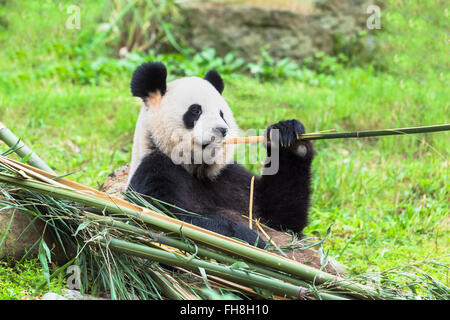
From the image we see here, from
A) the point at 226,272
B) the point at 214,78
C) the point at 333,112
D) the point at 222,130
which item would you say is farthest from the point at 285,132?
the point at 333,112

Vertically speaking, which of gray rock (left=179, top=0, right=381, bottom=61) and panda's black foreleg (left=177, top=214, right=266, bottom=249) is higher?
gray rock (left=179, top=0, right=381, bottom=61)

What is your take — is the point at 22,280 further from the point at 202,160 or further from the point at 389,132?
the point at 389,132

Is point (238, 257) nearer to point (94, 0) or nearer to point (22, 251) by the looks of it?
point (22, 251)

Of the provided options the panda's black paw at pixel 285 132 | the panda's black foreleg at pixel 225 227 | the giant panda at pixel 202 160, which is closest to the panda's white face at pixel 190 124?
the giant panda at pixel 202 160

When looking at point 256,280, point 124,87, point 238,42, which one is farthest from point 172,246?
point 238,42

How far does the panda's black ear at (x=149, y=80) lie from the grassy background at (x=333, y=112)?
4.14 ft

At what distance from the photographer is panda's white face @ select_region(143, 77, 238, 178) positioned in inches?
150

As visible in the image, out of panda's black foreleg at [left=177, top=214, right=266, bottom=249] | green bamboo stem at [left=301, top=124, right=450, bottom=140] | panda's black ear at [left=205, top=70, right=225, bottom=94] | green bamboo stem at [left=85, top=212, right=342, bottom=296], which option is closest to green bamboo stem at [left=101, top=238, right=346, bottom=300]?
green bamboo stem at [left=85, top=212, right=342, bottom=296]

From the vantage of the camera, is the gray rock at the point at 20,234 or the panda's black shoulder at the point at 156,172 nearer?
the gray rock at the point at 20,234

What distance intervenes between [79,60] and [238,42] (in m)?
2.71

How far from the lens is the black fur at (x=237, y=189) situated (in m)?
3.67

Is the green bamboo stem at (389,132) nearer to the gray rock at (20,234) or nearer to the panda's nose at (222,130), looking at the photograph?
the panda's nose at (222,130)

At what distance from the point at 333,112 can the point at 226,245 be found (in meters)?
4.55

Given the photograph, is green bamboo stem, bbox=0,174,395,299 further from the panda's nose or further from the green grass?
the panda's nose
